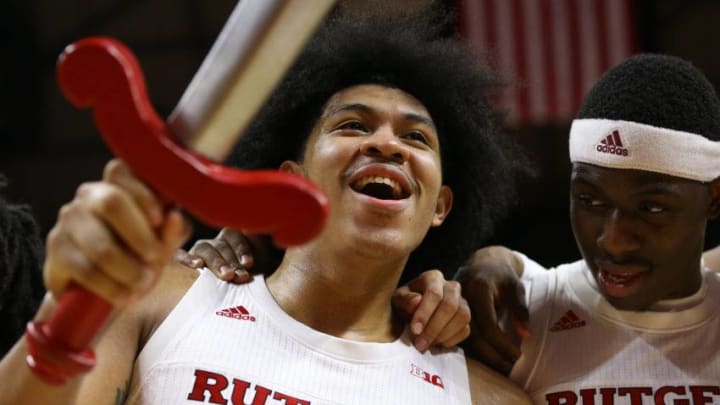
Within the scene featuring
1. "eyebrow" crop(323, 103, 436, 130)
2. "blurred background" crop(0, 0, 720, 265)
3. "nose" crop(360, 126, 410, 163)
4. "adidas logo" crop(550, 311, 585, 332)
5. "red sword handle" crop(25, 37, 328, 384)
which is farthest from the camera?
"blurred background" crop(0, 0, 720, 265)

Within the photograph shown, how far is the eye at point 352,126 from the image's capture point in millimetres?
1960

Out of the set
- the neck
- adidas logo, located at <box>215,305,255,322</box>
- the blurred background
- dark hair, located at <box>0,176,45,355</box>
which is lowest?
the blurred background

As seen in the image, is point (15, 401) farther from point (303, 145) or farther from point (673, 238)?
point (673, 238)

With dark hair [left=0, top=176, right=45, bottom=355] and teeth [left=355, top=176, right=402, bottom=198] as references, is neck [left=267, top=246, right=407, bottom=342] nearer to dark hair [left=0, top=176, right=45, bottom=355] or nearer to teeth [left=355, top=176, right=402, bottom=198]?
teeth [left=355, top=176, right=402, bottom=198]

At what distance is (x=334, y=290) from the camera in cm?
195

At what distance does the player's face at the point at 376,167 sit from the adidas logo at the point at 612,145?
356mm

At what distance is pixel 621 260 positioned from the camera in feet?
6.42

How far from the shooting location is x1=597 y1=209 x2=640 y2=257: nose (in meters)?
1.92

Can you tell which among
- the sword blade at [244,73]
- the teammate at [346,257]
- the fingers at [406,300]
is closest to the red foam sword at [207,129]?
the sword blade at [244,73]

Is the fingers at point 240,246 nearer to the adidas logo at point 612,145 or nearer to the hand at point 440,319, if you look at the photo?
the hand at point 440,319

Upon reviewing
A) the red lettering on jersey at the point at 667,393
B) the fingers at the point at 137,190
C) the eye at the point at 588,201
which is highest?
the fingers at the point at 137,190

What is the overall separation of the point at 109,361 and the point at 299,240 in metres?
0.80

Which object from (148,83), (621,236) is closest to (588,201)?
(621,236)

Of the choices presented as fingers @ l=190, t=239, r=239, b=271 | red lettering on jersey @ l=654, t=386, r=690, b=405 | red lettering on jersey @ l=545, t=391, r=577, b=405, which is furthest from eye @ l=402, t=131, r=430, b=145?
red lettering on jersey @ l=654, t=386, r=690, b=405
